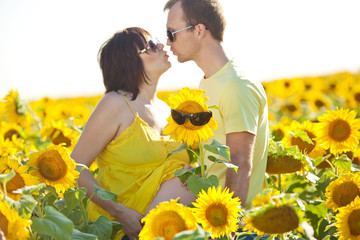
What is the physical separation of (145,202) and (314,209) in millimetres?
1027

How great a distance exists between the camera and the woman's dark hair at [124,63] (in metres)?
3.86

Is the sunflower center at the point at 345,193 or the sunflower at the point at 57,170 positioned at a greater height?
the sunflower at the point at 57,170

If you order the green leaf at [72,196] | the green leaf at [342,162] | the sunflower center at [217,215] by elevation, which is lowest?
the green leaf at [342,162]

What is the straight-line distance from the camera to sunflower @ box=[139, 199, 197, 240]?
215cm

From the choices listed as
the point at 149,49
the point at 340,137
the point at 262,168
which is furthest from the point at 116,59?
the point at 340,137

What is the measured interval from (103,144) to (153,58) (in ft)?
2.38

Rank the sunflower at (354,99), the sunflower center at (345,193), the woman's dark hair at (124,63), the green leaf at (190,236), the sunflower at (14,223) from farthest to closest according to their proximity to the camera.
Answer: the sunflower at (354,99) → the woman's dark hair at (124,63) → the sunflower center at (345,193) → the sunflower at (14,223) → the green leaf at (190,236)

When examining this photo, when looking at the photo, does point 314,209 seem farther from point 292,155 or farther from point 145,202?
point 145,202

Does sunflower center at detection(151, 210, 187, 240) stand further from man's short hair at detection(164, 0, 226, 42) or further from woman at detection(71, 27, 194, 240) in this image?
man's short hair at detection(164, 0, 226, 42)

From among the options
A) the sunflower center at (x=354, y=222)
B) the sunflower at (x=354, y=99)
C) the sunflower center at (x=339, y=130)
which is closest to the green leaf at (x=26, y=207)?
the sunflower center at (x=354, y=222)

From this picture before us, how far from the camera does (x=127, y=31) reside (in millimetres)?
4004

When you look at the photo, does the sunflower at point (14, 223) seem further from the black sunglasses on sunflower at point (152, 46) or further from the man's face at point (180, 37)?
the black sunglasses on sunflower at point (152, 46)

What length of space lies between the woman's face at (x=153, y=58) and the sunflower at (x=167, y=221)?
1869 mm

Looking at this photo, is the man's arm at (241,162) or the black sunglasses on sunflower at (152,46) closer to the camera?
the man's arm at (241,162)
